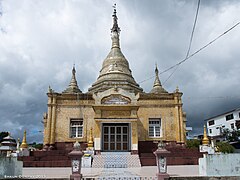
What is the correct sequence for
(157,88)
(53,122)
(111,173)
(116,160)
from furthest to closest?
1. (157,88)
2. (53,122)
3. (116,160)
4. (111,173)

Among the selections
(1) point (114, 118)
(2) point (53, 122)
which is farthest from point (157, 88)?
(2) point (53, 122)

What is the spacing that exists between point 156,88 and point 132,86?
5.83 meters

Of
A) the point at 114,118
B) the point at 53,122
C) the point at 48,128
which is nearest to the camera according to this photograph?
the point at 114,118

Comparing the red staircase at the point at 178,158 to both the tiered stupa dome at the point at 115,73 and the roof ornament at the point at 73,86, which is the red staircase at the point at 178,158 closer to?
the tiered stupa dome at the point at 115,73

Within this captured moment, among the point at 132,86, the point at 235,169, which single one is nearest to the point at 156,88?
the point at 132,86

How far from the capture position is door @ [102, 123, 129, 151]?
872 inches

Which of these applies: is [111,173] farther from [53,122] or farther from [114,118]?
[53,122]

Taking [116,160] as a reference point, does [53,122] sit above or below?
above

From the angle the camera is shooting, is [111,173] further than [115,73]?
No

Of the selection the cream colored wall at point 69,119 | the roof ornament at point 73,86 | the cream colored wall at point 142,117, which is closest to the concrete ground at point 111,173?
the cream colored wall at point 69,119

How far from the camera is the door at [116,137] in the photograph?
2214cm

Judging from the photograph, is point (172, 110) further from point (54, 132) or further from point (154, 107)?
point (54, 132)

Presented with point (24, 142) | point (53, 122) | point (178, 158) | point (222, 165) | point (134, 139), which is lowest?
point (178, 158)

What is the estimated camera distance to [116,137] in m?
22.2
